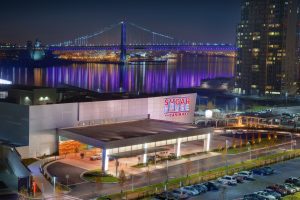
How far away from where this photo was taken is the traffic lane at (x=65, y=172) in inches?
298

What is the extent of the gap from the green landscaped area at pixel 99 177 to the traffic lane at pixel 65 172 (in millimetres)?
135

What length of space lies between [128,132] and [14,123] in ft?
7.40

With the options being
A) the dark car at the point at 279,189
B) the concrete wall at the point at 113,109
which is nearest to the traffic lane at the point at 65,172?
the concrete wall at the point at 113,109

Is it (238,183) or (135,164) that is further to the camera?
(135,164)

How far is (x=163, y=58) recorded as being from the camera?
236ft

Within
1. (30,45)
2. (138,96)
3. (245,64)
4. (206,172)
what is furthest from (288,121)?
(30,45)

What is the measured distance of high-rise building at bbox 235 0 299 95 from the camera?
28.4 metres

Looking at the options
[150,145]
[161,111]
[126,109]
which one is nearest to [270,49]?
[161,111]

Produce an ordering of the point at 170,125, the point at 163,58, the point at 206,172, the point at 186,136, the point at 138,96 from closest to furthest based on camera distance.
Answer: the point at 206,172, the point at 186,136, the point at 170,125, the point at 138,96, the point at 163,58

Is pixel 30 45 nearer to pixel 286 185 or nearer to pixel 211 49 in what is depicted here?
pixel 211 49

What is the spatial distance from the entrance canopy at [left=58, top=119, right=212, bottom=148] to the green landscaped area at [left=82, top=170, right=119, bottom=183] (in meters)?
0.51

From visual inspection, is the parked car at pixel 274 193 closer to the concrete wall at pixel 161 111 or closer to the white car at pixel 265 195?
the white car at pixel 265 195

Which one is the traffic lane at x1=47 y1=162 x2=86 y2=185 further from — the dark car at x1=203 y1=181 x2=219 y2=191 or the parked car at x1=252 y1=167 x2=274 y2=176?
the parked car at x1=252 y1=167 x2=274 y2=176

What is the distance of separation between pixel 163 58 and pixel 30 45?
21820mm
